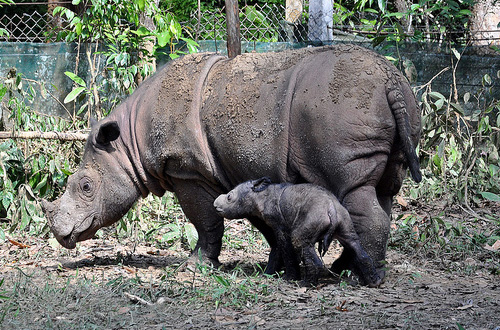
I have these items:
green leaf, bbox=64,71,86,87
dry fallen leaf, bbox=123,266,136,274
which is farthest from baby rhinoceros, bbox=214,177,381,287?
green leaf, bbox=64,71,86,87

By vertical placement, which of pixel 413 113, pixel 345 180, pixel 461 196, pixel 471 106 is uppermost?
pixel 413 113

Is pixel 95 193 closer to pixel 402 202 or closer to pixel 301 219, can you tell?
pixel 301 219

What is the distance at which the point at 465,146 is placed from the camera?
9094 mm

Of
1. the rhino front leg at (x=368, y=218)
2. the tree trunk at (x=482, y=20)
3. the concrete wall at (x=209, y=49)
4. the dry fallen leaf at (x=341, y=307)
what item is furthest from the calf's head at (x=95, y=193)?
the tree trunk at (x=482, y=20)

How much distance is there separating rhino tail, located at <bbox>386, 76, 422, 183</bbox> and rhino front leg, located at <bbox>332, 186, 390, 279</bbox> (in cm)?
37

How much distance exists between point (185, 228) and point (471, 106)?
505 cm

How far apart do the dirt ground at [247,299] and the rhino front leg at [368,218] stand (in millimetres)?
353

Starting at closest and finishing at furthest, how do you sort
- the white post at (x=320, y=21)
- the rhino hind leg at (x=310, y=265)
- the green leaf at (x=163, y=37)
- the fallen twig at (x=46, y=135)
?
the rhino hind leg at (x=310, y=265)
the fallen twig at (x=46, y=135)
the green leaf at (x=163, y=37)
the white post at (x=320, y=21)

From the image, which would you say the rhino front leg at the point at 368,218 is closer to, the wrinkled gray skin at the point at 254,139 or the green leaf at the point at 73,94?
the wrinkled gray skin at the point at 254,139

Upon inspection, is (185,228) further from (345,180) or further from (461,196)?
(461,196)

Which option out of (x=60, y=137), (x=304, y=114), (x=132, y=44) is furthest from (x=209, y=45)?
(x=304, y=114)

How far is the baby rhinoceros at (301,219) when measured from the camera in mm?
5102

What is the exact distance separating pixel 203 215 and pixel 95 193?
1.11 m

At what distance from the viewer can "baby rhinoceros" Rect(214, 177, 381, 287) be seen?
5.10m
